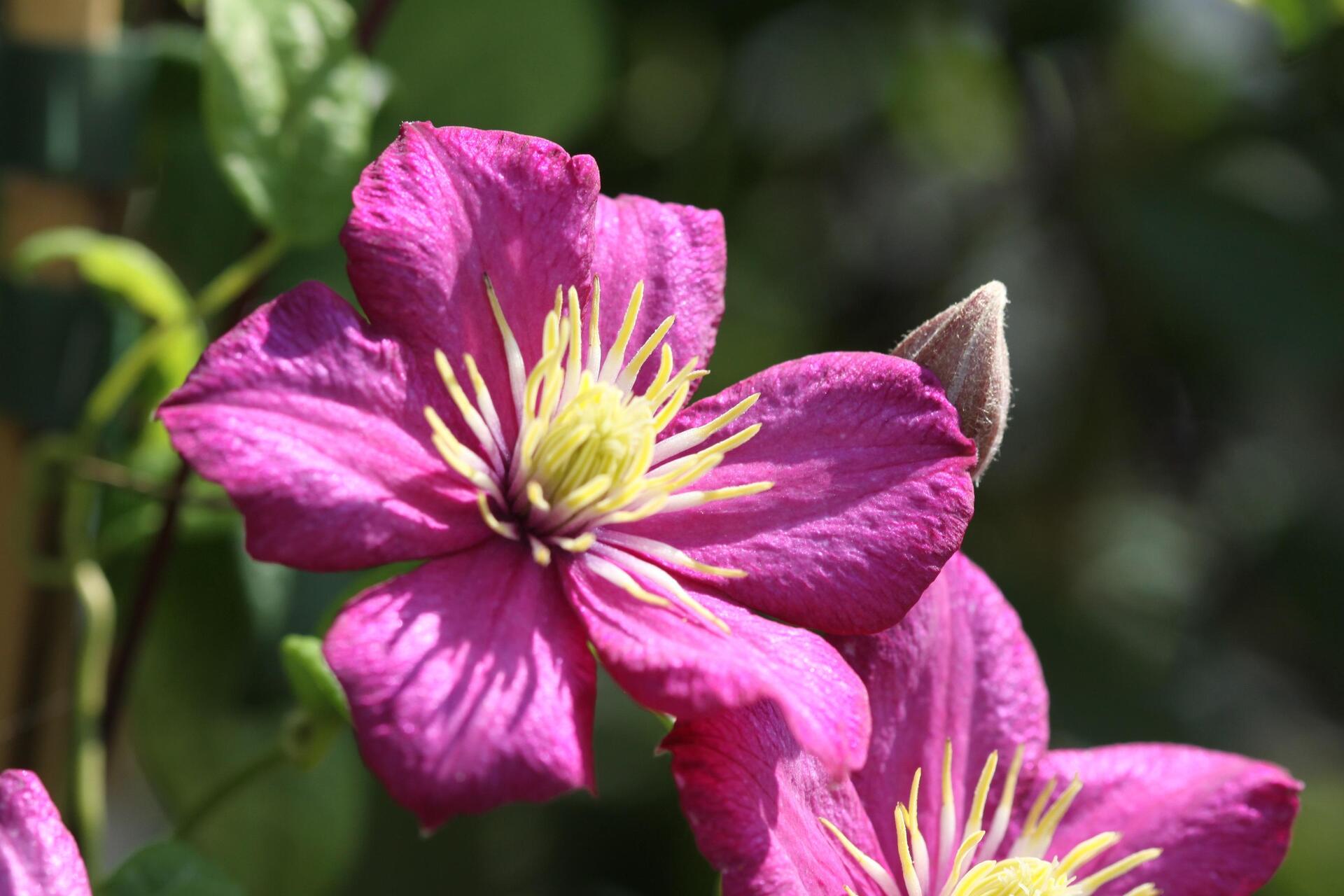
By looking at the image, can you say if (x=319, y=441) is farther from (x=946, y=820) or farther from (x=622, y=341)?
(x=946, y=820)

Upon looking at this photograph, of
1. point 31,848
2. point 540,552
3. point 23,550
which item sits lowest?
point 23,550

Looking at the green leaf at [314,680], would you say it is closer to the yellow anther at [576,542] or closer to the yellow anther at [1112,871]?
the yellow anther at [576,542]

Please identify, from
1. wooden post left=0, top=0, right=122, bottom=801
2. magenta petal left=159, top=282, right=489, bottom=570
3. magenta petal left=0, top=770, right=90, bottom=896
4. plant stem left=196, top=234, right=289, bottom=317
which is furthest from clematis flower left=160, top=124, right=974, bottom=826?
wooden post left=0, top=0, right=122, bottom=801

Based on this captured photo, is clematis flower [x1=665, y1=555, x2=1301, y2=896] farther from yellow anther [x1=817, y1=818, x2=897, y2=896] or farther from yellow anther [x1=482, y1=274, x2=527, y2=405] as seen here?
yellow anther [x1=482, y1=274, x2=527, y2=405]

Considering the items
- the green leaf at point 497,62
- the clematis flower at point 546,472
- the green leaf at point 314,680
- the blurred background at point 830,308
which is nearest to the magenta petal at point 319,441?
the clematis flower at point 546,472

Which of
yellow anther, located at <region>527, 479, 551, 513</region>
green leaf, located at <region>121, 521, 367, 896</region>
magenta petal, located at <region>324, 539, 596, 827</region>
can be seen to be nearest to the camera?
magenta petal, located at <region>324, 539, 596, 827</region>

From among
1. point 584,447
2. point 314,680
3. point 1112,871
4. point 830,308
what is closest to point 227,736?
point 314,680

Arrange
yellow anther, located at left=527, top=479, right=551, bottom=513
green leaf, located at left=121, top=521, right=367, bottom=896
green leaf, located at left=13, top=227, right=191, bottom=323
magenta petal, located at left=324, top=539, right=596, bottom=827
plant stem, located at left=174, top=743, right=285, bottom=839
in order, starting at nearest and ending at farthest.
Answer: magenta petal, located at left=324, top=539, right=596, bottom=827
yellow anther, located at left=527, top=479, right=551, bottom=513
plant stem, located at left=174, top=743, right=285, bottom=839
green leaf, located at left=13, top=227, right=191, bottom=323
green leaf, located at left=121, top=521, right=367, bottom=896
